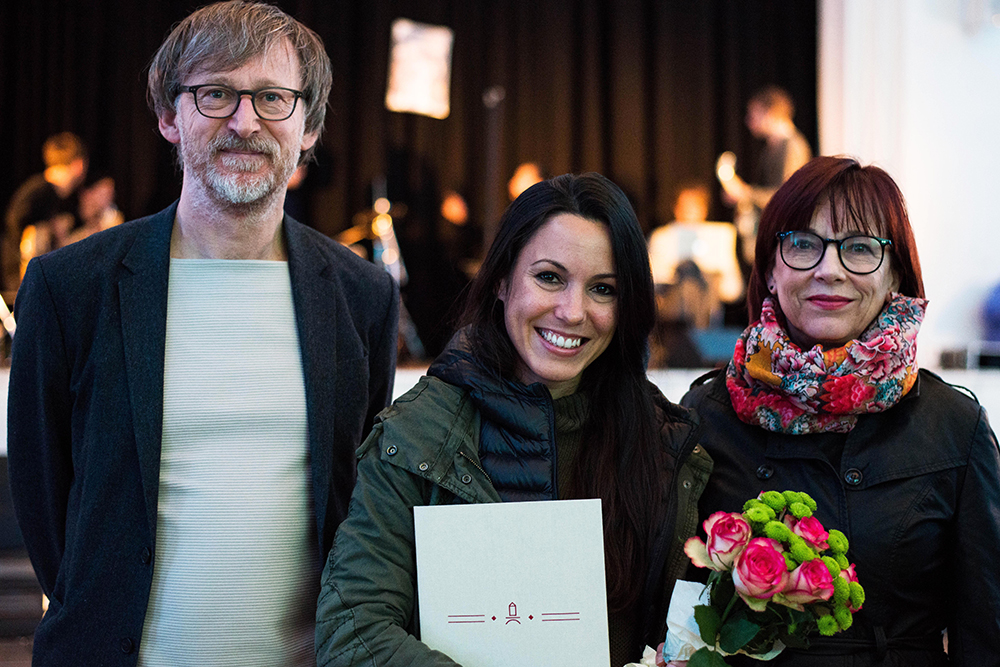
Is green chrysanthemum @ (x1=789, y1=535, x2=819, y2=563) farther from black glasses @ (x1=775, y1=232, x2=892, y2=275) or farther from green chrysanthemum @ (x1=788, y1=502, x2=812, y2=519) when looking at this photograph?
black glasses @ (x1=775, y1=232, x2=892, y2=275)

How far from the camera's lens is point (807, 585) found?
101 centimetres

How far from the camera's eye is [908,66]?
6535 millimetres

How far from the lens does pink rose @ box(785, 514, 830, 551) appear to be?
105 cm

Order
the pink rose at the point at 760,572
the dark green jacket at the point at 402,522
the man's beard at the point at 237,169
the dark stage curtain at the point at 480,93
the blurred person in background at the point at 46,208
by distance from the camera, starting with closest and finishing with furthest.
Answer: the pink rose at the point at 760,572, the dark green jacket at the point at 402,522, the man's beard at the point at 237,169, the blurred person in background at the point at 46,208, the dark stage curtain at the point at 480,93

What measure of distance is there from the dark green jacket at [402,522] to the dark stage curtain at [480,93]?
6.32m

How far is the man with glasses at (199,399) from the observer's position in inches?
57.9

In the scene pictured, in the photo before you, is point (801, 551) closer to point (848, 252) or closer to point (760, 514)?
point (760, 514)

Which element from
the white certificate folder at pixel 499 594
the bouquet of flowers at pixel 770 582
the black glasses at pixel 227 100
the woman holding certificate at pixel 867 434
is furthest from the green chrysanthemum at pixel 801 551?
the black glasses at pixel 227 100

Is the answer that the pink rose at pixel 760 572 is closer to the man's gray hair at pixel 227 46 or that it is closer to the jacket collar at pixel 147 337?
the jacket collar at pixel 147 337

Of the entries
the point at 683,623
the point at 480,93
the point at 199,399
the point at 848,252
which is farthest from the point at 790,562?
the point at 480,93

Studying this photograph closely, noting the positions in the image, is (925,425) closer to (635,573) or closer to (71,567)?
(635,573)

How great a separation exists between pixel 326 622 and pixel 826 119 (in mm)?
6929

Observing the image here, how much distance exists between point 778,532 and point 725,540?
61 mm

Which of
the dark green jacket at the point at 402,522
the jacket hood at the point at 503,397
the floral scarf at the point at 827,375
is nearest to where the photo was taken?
the dark green jacket at the point at 402,522
